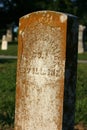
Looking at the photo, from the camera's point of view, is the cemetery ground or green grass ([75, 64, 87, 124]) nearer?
the cemetery ground

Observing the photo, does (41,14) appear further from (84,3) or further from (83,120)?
(84,3)

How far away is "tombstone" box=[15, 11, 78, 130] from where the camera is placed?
5.48 meters

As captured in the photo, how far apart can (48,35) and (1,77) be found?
668 centimetres

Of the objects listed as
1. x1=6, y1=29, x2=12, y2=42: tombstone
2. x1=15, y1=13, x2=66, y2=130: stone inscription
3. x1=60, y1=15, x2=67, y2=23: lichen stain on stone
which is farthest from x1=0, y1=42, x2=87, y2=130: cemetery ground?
x1=6, y1=29, x2=12, y2=42: tombstone

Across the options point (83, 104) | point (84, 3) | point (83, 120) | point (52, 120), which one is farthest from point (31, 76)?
point (84, 3)

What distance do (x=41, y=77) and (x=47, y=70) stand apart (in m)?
0.12

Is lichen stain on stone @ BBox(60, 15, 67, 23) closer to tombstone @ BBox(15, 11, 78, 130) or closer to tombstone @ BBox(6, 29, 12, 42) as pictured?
tombstone @ BBox(15, 11, 78, 130)

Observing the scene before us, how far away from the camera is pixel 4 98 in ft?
31.6

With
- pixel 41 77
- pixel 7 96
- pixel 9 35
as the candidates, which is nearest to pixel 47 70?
pixel 41 77

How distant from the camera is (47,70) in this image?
18.3 ft

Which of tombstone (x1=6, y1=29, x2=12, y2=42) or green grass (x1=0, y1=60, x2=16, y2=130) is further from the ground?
green grass (x1=0, y1=60, x2=16, y2=130)

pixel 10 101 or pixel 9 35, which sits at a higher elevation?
pixel 10 101

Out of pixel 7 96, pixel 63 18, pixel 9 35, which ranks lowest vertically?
pixel 9 35

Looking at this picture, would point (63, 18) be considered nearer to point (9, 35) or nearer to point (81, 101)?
point (81, 101)
